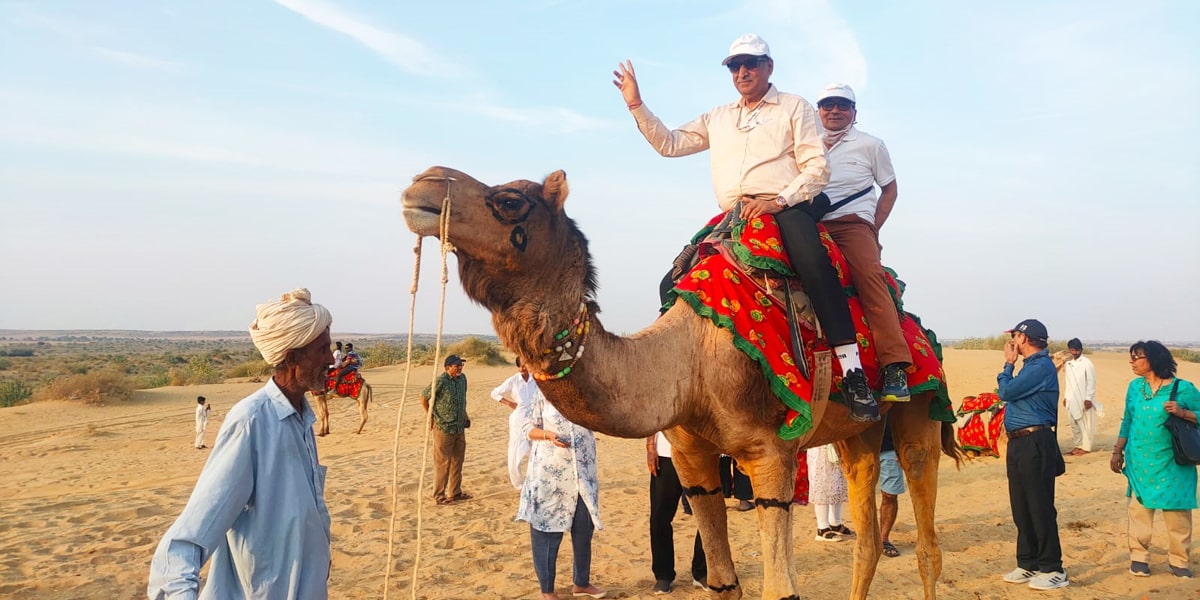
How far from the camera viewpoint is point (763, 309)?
3.54 m

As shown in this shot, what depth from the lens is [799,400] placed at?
10.9ft

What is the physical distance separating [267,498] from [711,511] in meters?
2.40

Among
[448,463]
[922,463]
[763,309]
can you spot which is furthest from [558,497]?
[448,463]

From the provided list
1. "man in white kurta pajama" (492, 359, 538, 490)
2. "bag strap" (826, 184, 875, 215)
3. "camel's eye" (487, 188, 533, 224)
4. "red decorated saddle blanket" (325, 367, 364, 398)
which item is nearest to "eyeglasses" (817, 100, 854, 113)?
"bag strap" (826, 184, 875, 215)

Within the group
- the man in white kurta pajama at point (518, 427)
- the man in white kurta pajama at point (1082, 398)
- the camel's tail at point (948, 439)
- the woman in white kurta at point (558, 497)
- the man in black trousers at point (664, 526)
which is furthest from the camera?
the man in white kurta pajama at point (1082, 398)

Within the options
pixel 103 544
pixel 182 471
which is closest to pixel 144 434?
pixel 182 471

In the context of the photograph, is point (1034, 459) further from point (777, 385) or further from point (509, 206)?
point (509, 206)

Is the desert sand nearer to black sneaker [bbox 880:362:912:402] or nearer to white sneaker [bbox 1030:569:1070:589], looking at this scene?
white sneaker [bbox 1030:569:1070:589]

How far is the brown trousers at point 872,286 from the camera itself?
161 inches

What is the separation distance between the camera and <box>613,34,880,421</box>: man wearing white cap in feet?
12.1

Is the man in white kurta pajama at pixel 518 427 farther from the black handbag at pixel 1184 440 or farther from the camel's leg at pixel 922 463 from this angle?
the black handbag at pixel 1184 440

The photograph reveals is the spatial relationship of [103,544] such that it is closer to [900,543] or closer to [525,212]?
[525,212]

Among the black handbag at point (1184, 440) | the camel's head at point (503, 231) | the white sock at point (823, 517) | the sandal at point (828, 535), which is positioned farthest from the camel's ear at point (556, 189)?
the black handbag at point (1184, 440)

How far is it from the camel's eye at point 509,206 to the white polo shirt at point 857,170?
228cm
